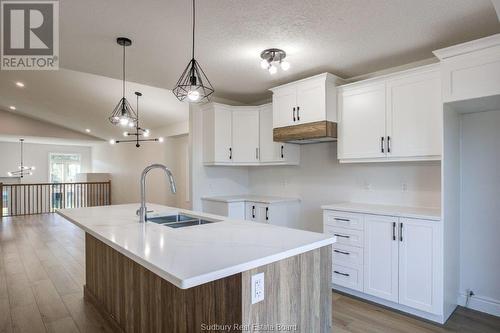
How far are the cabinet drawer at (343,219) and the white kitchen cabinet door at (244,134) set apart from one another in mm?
1569

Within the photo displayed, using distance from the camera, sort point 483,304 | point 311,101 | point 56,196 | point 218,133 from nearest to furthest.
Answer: point 483,304 < point 311,101 < point 218,133 < point 56,196

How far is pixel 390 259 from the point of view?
272cm

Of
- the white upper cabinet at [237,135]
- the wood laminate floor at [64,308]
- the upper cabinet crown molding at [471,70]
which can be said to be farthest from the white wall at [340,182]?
the wood laminate floor at [64,308]

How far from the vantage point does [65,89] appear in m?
6.22

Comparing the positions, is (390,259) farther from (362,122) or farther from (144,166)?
(144,166)

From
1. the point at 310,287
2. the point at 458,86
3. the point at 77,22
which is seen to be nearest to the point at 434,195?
the point at 458,86

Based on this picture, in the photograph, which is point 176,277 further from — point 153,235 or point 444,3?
point 444,3

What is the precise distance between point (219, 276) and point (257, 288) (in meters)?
0.27

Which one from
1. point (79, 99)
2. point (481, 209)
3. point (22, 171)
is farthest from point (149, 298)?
point (22, 171)

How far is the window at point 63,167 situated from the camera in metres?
11.9

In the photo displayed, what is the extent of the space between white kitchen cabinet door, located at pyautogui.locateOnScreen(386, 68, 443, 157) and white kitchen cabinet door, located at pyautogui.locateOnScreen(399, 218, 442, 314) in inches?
26.7

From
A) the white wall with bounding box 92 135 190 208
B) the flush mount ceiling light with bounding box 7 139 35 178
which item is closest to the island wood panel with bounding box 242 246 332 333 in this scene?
the white wall with bounding box 92 135 190 208

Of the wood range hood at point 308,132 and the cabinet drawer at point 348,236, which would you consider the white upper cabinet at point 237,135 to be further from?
the cabinet drawer at point 348,236

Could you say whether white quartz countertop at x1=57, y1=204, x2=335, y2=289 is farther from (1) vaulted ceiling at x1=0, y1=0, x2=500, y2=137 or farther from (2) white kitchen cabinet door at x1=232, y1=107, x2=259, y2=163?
(2) white kitchen cabinet door at x1=232, y1=107, x2=259, y2=163
